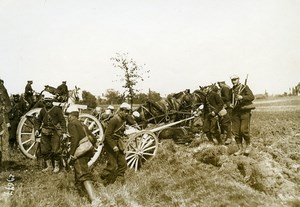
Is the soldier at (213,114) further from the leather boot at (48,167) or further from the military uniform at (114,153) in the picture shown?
the leather boot at (48,167)

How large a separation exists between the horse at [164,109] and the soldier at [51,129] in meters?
2.50

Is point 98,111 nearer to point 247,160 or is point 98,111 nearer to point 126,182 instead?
point 126,182

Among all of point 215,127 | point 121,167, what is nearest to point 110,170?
point 121,167

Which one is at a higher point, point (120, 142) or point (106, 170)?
point (120, 142)

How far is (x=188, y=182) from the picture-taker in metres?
5.81

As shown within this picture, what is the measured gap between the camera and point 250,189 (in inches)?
219

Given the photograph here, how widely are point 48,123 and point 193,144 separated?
4.06m

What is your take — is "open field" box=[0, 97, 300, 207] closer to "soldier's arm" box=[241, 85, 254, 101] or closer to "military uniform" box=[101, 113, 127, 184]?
"military uniform" box=[101, 113, 127, 184]

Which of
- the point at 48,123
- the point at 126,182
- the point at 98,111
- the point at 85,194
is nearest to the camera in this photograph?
the point at 85,194

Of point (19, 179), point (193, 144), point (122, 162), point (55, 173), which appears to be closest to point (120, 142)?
point (122, 162)

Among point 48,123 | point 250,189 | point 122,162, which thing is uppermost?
point 48,123

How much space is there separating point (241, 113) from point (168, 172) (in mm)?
2346

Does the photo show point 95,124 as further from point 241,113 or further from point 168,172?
point 241,113

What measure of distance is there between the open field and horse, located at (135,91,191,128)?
122 cm
